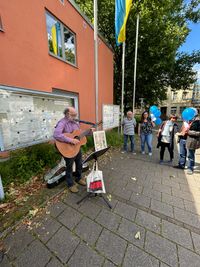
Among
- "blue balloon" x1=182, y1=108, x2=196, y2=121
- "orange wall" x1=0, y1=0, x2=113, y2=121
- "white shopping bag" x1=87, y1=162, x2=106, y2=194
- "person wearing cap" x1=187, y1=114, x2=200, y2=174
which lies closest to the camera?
"white shopping bag" x1=87, y1=162, x2=106, y2=194

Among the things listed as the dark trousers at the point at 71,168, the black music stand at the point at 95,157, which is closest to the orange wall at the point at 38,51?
the dark trousers at the point at 71,168

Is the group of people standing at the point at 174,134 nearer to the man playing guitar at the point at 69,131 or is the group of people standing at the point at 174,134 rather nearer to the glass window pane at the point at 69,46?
the man playing guitar at the point at 69,131

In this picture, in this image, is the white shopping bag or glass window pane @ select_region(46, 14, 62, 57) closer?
the white shopping bag

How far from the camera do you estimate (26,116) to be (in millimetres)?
2777

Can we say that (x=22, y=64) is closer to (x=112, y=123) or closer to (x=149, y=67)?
(x=112, y=123)

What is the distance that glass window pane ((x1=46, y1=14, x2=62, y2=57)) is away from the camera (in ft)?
14.9

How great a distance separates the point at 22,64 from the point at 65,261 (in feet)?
14.3

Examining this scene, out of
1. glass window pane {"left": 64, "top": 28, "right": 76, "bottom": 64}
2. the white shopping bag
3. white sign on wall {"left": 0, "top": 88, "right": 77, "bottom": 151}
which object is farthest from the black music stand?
glass window pane {"left": 64, "top": 28, "right": 76, "bottom": 64}

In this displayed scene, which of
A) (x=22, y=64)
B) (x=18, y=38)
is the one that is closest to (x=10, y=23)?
(x=18, y=38)

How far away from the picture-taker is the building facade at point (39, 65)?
263cm

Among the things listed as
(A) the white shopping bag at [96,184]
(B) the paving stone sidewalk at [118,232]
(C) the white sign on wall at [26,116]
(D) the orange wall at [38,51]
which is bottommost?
(B) the paving stone sidewalk at [118,232]

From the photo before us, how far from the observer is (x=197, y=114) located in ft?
12.2

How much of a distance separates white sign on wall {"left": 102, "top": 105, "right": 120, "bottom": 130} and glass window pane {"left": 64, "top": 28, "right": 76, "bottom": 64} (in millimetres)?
2662

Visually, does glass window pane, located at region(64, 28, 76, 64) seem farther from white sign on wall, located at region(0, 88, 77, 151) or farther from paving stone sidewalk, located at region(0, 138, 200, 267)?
paving stone sidewalk, located at region(0, 138, 200, 267)
